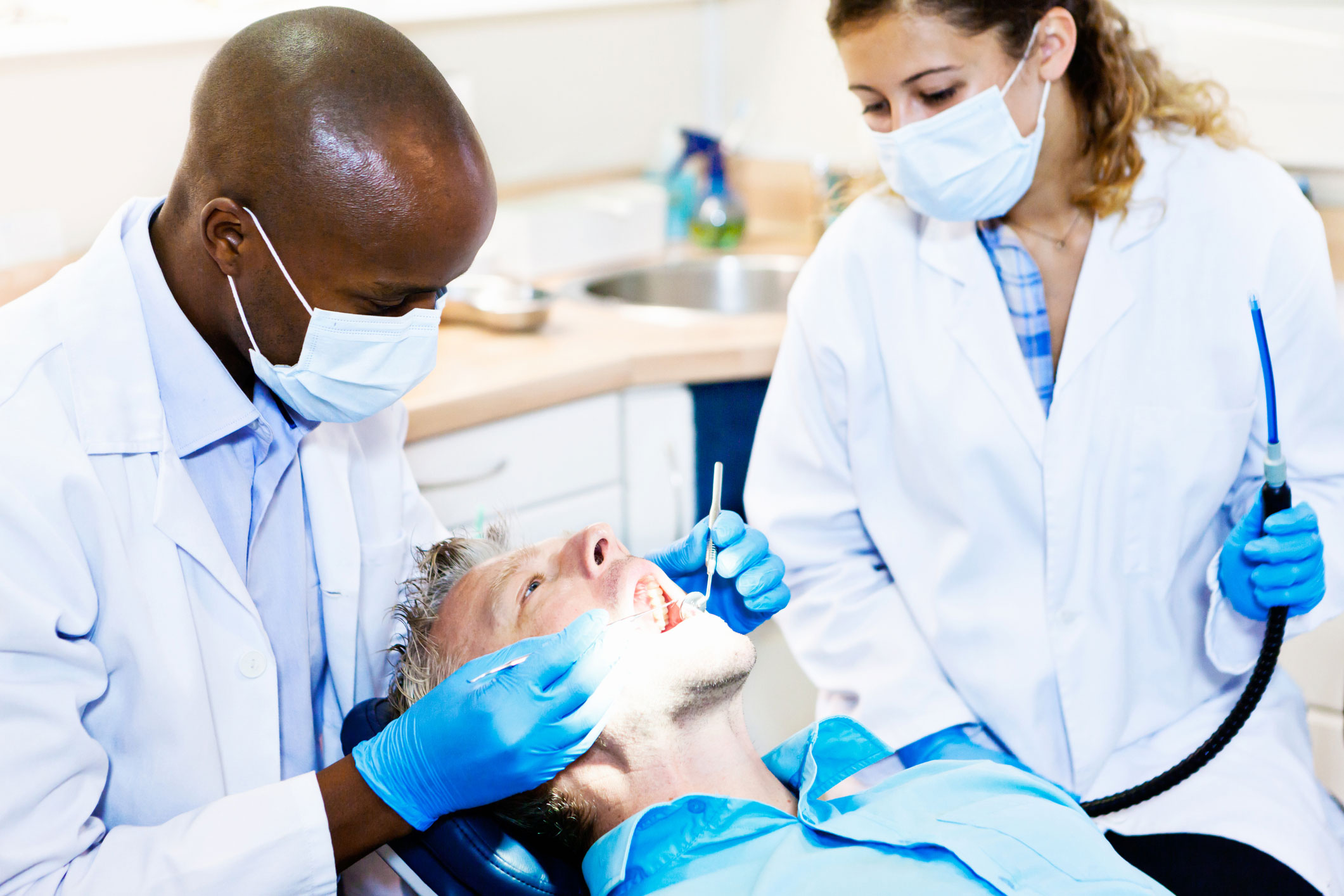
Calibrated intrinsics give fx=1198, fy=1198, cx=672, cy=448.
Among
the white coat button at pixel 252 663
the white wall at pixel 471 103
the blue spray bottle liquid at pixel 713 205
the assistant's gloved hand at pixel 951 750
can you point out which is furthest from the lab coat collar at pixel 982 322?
the white wall at pixel 471 103

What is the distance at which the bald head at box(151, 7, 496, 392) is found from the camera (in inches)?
41.5

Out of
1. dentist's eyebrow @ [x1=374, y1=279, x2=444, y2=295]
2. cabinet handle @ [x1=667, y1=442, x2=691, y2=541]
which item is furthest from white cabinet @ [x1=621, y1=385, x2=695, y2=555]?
dentist's eyebrow @ [x1=374, y1=279, x2=444, y2=295]

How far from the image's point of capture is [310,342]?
1.13 m

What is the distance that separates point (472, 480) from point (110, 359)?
82cm

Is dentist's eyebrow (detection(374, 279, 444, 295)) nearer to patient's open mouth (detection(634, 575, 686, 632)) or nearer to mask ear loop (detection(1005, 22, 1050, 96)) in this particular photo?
patient's open mouth (detection(634, 575, 686, 632))

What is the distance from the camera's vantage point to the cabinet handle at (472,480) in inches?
72.2

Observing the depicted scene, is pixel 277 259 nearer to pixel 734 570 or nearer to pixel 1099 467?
pixel 734 570

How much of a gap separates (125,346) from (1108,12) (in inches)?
48.5

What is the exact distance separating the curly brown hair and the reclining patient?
717mm

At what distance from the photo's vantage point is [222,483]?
1.22 metres

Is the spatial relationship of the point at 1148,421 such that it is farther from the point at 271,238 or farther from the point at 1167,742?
the point at 271,238

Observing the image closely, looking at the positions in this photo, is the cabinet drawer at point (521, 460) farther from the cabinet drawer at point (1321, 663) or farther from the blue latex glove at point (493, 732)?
the cabinet drawer at point (1321, 663)

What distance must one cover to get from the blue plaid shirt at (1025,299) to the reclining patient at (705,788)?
515 mm

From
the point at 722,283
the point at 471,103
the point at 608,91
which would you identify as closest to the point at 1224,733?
the point at 722,283
